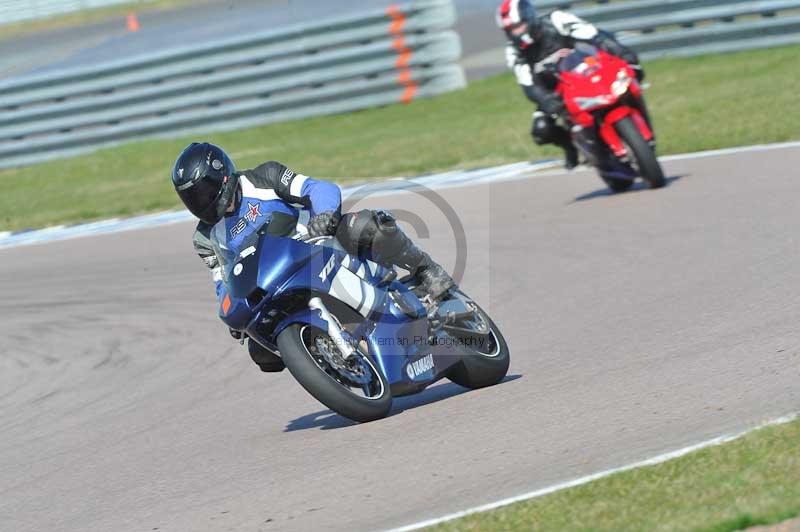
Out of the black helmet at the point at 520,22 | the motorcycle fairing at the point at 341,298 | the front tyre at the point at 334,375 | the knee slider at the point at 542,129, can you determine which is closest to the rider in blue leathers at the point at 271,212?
the motorcycle fairing at the point at 341,298

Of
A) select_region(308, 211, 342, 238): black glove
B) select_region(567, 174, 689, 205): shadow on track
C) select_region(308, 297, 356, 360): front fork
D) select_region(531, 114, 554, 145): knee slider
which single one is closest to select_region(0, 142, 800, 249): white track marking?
select_region(567, 174, 689, 205): shadow on track

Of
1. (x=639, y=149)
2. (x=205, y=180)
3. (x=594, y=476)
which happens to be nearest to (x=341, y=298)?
(x=205, y=180)

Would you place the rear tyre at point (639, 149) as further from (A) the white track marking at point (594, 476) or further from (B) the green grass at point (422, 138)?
(A) the white track marking at point (594, 476)

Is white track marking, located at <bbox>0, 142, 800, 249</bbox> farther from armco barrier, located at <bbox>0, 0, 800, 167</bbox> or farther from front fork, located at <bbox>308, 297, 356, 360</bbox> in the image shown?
front fork, located at <bbox>308, 297, 356, 360</bbox>

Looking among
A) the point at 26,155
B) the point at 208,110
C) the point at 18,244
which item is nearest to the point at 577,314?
the point at 18,244

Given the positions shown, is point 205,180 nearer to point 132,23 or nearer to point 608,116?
point 608,116

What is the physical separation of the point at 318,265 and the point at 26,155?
1499cm

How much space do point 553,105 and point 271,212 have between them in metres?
5.89

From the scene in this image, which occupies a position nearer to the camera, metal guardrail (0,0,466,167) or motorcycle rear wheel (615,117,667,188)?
motorcycle rear wheel (615,117,667,188)

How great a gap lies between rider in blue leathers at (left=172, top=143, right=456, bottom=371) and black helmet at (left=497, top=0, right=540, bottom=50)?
5977 millimetres

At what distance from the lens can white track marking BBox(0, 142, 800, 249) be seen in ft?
43.7

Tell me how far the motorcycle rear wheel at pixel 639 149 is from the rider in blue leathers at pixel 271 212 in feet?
16.7

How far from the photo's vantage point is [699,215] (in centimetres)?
1016

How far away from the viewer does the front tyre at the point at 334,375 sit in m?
5.80
